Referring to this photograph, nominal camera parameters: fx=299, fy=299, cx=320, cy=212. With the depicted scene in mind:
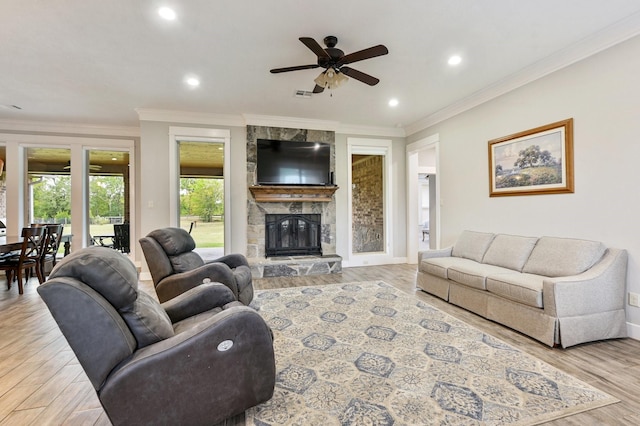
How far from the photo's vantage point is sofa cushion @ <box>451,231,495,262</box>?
3.94 metres

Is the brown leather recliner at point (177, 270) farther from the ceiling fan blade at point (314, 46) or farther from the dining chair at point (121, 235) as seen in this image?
the dining chair at point (121, 235)

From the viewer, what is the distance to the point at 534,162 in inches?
140

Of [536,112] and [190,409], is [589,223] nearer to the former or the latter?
[536,112]

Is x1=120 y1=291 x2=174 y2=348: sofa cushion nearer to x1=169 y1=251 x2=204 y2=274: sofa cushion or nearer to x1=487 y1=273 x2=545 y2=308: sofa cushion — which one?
x1=169 y1=251 x2=204 y2=274: sofa cushion

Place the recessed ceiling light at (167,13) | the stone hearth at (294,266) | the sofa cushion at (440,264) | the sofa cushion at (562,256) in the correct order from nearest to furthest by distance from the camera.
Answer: the recessed ceiling light at (167,13) → the sofa cushion at (562,256) → the sofa cushion at (440,264) → the stone hearth at (294,266)

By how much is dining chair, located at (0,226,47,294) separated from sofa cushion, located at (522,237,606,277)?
6.30 metres

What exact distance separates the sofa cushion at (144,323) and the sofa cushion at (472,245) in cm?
372

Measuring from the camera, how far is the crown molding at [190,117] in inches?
193

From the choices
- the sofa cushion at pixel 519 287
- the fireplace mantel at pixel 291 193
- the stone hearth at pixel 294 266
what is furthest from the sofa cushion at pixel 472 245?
the fireplace mantel at pixel 291 193

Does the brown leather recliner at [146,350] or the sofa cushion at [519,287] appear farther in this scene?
the sofa cushion at [519,287]

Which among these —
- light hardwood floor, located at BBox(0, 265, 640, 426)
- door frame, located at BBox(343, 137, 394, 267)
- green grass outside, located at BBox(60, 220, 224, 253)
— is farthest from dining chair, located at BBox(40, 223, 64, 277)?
door frame, located at BBox(343, 137, 394, 267)

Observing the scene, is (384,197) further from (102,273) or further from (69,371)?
(102,273)

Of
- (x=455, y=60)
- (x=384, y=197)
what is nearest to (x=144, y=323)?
(x=455, y=60)

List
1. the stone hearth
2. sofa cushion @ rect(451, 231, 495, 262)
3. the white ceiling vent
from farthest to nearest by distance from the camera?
the stone hearth < the white ceiling vent < sofa cushion @ rect(451, 231, 495, 262)
